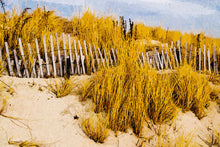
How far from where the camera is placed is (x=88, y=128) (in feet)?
7.52

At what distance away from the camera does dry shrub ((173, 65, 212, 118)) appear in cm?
306

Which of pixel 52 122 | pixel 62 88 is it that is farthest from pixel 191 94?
pixel 52 122

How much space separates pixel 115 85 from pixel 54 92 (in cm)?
115

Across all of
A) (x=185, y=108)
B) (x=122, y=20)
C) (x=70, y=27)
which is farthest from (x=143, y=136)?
(x=70, y=27)

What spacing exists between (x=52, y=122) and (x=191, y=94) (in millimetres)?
2501

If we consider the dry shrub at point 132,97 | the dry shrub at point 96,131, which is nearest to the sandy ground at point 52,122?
the dry shrub at point 96,131

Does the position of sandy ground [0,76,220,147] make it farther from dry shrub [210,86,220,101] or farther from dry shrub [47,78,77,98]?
dry shrub [210,86,220,101]

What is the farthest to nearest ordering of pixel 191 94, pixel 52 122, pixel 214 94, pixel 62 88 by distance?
pixel 214 94
pixel 191 94
pixel 62 88
pixel 52 122

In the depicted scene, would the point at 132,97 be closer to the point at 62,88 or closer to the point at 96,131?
the point at 96,131

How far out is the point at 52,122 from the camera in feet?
7.72

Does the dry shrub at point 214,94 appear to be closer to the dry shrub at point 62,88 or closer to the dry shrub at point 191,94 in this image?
the dry shrub at point 191,94

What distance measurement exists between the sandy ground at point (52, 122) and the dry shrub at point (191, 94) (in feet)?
0.51

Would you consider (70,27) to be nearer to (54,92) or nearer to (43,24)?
(43,24)

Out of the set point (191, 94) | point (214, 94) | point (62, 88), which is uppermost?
point (62, 88)
